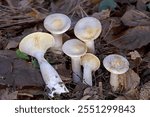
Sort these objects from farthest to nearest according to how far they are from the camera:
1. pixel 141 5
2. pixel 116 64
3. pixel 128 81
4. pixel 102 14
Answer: pixel 141 5, pixel 102 14, pixel 128 81, pixel 116 64

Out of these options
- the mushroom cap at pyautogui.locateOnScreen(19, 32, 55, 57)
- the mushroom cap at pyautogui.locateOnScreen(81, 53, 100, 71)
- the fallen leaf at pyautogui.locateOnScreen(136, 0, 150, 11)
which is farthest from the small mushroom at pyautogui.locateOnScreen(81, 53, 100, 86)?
the fallen leaf at pyautogui.locateOnScreen(136, 0, 150, 11)

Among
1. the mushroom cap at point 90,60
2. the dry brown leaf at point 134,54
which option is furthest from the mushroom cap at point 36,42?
the dry brown leaf at point 134,54

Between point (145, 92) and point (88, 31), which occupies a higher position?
point (88, 31)

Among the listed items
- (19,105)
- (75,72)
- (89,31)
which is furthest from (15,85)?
(89,31)

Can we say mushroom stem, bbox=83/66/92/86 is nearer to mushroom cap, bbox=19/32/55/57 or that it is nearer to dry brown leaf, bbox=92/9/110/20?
mushroom cap, bbox=19/32/55/57

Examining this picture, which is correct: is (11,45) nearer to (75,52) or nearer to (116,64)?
(75,52)

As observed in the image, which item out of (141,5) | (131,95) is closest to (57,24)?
(131,95)

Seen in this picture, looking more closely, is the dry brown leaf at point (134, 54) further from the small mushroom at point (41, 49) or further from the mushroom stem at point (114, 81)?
the small mushroom at point (41, 49)

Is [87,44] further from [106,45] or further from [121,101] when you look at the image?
[121,101]
